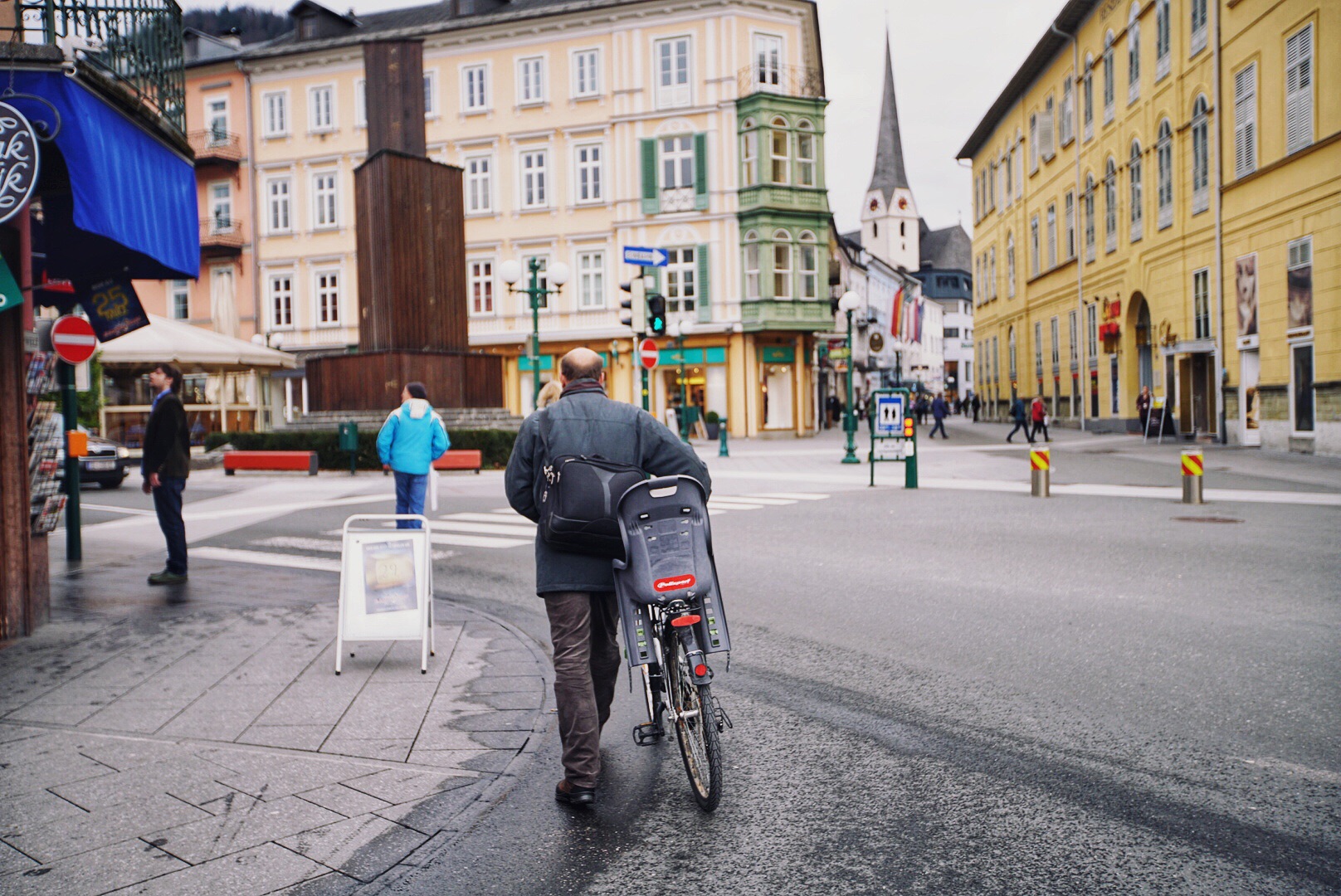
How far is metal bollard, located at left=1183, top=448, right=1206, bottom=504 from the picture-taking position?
15062 millimetres

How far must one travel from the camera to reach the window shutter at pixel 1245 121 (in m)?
25.5

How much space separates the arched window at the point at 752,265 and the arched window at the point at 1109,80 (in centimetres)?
1228

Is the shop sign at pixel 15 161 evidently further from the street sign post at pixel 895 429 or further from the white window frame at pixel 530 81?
the white window frame at pixel 530 81

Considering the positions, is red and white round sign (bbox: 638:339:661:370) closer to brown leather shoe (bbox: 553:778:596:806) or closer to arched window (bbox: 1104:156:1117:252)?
brown leather shoe (bbox: 553:778:596:806)

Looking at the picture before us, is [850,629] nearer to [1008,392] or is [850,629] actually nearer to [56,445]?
[56,445]

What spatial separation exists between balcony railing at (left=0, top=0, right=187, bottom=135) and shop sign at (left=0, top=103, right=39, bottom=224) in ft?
2.68

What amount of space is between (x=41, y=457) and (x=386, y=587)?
3.26 metres

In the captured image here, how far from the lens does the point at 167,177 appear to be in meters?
8.77

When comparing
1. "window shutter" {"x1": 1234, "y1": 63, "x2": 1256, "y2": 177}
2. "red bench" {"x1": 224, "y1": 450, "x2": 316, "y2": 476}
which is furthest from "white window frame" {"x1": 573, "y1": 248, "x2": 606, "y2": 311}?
"window shutter" {"x1": 1234, "y1": 63, "x2": 1256, "y2": 177}

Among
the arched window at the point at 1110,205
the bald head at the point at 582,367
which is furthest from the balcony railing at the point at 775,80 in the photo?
the bald head at the point at 582,367

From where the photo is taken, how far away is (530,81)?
43.6 metres

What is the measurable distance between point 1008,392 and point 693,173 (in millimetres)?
21234

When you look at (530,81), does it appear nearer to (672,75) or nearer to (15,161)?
(672,75)

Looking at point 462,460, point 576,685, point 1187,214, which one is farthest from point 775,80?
point 576,685
